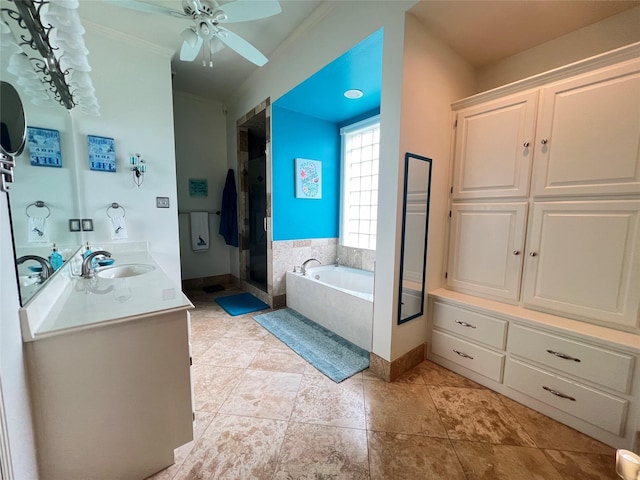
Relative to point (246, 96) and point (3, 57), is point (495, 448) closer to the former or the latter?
point (3, 57)

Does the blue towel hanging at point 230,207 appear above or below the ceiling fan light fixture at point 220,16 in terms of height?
below

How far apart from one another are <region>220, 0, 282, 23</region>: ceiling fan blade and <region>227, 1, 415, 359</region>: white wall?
2.24 feet

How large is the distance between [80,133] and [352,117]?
2.87 metres

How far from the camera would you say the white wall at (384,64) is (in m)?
1.71

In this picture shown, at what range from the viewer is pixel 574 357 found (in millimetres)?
1490

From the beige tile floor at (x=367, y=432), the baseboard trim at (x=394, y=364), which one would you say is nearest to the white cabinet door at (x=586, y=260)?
the beige tile floor at (x=367, y=432)

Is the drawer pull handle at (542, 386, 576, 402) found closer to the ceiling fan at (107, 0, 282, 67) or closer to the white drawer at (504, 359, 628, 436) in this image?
the white drawer at (504, 359, 628, 436)

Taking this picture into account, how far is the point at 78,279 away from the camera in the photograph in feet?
5.35

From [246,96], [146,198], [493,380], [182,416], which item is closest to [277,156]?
[246,96]

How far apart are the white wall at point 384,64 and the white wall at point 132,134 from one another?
1.46m

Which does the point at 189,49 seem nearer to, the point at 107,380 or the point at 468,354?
the point at 107,380

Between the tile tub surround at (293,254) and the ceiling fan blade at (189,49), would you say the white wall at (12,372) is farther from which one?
the tile tub surround at (293,254)

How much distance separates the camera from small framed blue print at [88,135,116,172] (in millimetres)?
2320

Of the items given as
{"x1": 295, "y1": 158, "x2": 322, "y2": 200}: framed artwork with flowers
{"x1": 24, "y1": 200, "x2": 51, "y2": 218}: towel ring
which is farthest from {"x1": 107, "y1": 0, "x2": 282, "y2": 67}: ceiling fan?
{"x1": 295, "y1": 158, "x2": 322, "y2": 200}: framed artwork with flowers
